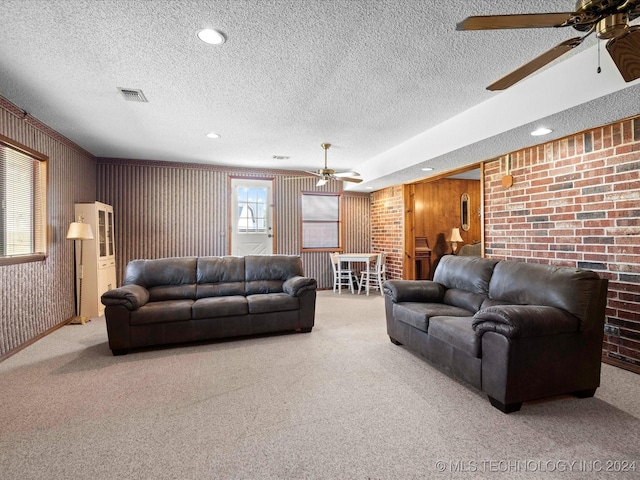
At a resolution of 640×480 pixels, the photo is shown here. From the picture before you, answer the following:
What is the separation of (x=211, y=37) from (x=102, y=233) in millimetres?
4083

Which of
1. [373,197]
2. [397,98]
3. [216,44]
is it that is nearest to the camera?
[216,44]

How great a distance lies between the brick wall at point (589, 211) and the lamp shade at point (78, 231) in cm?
545

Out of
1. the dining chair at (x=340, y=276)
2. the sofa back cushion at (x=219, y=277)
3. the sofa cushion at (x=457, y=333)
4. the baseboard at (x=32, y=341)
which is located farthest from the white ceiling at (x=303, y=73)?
the dining chair at (x=340, y=276)

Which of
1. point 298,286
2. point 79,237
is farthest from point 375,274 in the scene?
point 79,237

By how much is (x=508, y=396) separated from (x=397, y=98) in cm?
272

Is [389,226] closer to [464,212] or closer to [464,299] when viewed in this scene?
[464,212]

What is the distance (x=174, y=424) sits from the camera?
205cm

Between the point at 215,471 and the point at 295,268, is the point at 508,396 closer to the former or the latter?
the point at 215,471

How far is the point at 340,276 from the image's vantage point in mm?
6883

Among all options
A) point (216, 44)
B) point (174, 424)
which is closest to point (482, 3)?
point (216, 44)

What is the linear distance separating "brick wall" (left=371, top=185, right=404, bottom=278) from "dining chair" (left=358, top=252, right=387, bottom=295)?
0.22 meters

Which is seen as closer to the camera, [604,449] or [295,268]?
[604,449]

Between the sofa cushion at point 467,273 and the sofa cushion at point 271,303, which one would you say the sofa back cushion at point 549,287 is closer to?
the sofa cushion at point 467,273

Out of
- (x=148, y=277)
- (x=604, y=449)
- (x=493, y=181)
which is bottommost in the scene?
(x=604, y=449)
